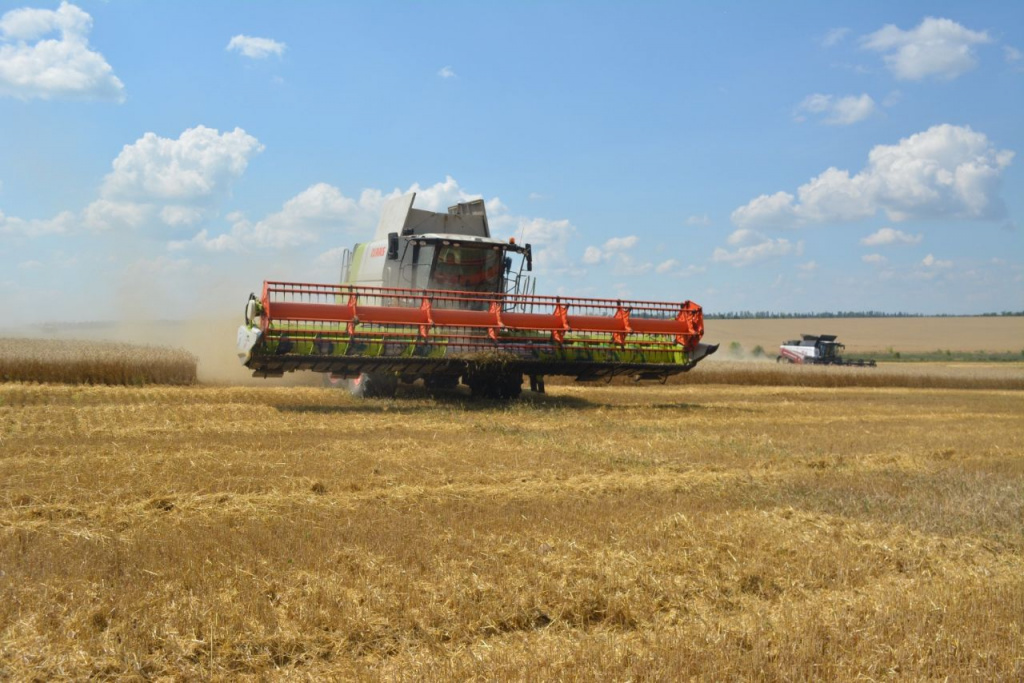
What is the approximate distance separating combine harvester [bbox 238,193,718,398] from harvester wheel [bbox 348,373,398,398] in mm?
18

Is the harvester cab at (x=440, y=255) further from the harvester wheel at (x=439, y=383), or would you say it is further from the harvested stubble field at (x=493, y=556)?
the harvested stubble field at (x=493, y=556)

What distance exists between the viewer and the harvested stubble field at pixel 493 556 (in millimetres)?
3889

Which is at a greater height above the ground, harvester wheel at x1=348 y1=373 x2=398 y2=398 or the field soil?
the field soil

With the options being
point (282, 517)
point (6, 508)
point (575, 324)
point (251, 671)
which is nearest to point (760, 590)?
point (251, 671)

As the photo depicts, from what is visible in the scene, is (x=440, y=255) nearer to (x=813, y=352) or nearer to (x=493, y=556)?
(x=493, y=556)

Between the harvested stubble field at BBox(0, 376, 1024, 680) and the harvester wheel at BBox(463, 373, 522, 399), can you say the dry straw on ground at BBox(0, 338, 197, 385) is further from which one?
the harvester wheel at BBox(463, 373, 522, 399)

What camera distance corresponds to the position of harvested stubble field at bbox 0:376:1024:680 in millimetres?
3889

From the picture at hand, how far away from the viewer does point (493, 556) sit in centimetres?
527

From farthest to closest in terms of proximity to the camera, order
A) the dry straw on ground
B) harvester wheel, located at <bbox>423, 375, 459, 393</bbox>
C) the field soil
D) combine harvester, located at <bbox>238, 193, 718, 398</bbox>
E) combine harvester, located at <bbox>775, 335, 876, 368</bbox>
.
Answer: the field soil, combine harvester, located at <bbox>775, 335, 876, 368</bbox>, the dry straw on ground, harvester wheel, located at <bbox>423, 375, 459, 393</bbox>, combine harvester, located at <bbox>238, 193, 718, 398</bbox>

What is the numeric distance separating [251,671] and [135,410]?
918 cm

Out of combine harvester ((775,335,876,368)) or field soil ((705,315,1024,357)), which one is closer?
combine harvester ((775,335,876,368))

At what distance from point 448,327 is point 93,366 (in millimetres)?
7458

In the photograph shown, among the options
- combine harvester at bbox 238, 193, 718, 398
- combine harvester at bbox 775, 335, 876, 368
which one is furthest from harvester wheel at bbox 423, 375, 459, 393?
combine harvester at bbox 775, 335, 876, 368

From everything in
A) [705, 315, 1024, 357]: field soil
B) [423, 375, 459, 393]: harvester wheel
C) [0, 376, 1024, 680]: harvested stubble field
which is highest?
[705, 315, 1024, 357]: field soil
